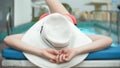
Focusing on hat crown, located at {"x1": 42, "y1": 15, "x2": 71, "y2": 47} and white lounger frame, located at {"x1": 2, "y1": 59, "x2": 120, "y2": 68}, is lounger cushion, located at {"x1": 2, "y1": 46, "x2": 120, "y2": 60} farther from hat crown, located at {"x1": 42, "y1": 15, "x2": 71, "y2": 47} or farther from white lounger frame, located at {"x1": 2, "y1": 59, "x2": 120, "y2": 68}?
hat crown, located at {"x1": 42, "y1": 15, "x2": 71, "y2": 47}

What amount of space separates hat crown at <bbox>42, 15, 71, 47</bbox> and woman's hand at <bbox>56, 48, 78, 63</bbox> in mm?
33

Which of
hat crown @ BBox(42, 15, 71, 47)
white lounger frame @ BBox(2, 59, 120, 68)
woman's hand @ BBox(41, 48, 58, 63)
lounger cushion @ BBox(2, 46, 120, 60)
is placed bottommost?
white lounger frame @ BBox(2, 59, 120, 68)

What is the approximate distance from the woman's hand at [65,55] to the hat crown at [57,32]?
33mm

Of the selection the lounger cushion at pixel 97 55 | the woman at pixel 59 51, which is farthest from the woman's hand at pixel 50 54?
the lounger cushion at pixel 97 55

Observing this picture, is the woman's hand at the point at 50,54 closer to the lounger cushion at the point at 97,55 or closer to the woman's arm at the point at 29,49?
the woman's arm at the point at 29,49

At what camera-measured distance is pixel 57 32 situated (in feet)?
2.97

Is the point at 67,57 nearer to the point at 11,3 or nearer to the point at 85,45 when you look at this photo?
the point at 85,45

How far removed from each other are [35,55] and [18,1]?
→ 3.12m

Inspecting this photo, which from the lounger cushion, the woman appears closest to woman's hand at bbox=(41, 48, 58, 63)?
the woman

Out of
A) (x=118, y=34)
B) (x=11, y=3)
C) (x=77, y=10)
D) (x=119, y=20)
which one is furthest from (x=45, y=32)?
(x=77, y=10)

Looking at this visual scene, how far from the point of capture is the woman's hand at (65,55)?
0.86 meters

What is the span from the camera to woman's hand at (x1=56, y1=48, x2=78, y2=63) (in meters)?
0.86

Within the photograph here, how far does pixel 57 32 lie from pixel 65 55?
0.10 meters

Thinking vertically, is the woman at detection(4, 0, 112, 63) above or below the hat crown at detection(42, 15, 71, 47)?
below
